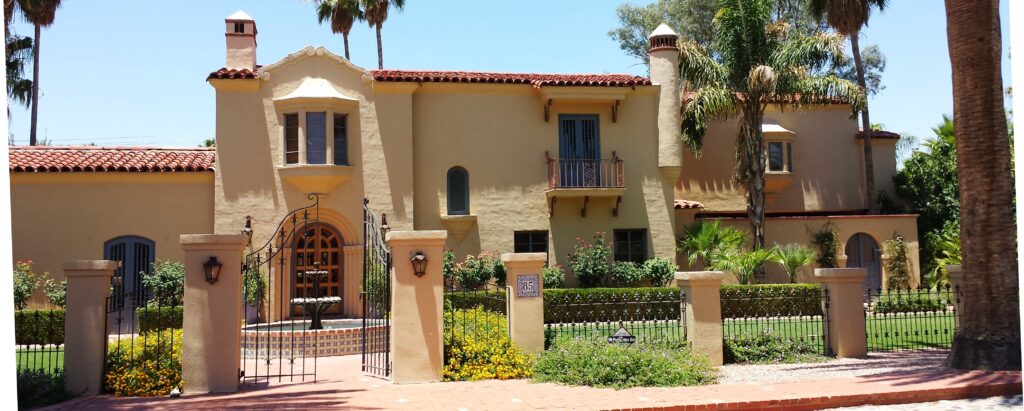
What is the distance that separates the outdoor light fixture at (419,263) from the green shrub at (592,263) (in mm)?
11694

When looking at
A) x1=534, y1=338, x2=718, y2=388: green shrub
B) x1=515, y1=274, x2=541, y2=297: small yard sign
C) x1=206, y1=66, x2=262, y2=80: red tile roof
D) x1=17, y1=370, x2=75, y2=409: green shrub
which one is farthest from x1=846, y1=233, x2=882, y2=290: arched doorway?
x1=17, y1=370, x2=75, y2=409: green shrub

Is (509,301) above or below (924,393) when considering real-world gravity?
above

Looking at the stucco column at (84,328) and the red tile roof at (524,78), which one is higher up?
the red tile roof at (524,78)

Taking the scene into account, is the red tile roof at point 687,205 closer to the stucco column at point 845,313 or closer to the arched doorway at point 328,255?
the arched doorway at point 328,255

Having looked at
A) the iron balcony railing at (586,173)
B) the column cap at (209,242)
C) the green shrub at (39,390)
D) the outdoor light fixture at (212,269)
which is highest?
the iron balcony railing at (586,173)

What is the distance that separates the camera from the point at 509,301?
44.2 ft

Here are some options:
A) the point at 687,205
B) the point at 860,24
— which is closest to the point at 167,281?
the point at 687,205

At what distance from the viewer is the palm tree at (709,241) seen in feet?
81.1

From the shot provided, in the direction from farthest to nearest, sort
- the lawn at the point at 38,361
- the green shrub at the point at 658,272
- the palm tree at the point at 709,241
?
the palm tree at the point at 709,241 < the green shrub at the point at 658,272 < the lawn at the point at 38,361

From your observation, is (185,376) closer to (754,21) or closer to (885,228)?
(754,21)

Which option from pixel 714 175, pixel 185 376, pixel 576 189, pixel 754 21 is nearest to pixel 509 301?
pixel 185 376

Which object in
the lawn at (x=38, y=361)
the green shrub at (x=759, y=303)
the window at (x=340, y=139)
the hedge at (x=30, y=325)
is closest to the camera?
the lawn at (x=38, y=361)

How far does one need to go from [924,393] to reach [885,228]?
56.6 ft

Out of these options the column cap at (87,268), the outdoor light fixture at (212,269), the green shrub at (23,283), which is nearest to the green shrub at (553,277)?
the outdoor light fixture at (212,269)
